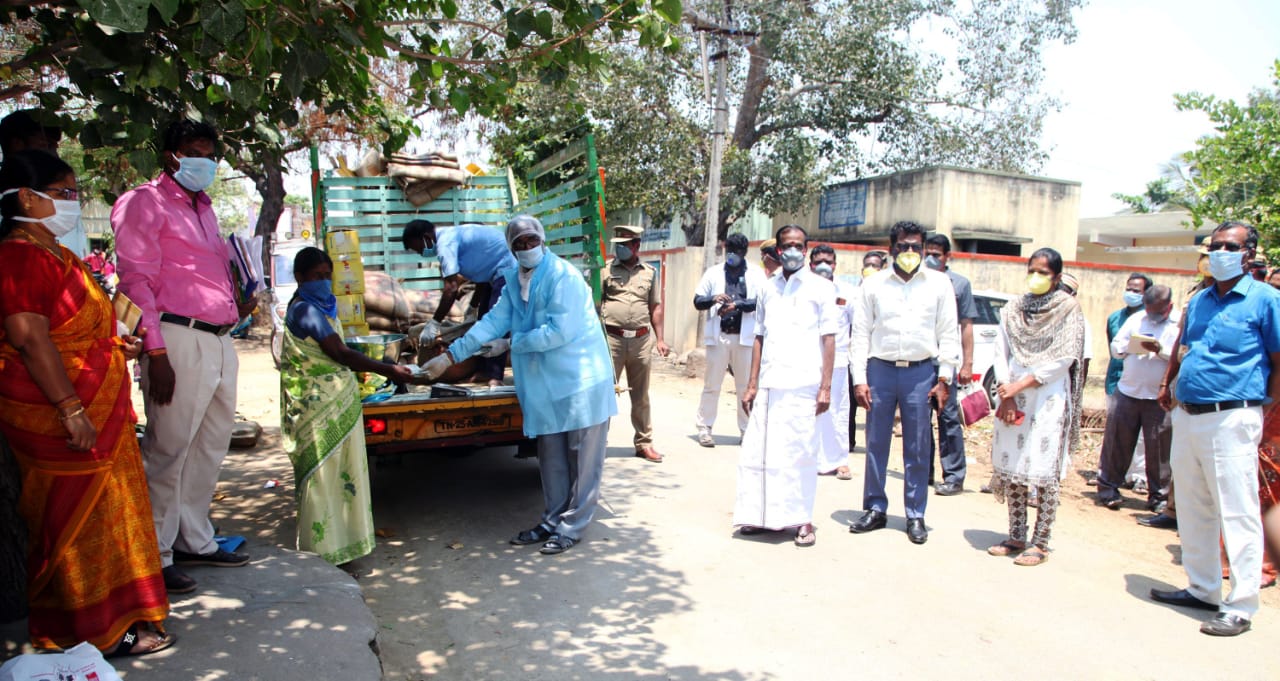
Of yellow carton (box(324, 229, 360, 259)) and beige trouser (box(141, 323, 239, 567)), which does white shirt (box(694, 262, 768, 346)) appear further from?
beige trouser (box(141, 323, 239, 567))

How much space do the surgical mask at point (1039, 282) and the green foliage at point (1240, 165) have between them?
4988mm

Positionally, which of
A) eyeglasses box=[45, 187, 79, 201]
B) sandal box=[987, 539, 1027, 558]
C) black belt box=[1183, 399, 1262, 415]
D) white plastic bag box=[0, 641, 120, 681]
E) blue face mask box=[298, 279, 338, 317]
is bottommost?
sandal box=[987, 539, 1027, 558]

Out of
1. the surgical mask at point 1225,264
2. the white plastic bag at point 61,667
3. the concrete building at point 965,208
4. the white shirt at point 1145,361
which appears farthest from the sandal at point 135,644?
the concrete building at point 965,208

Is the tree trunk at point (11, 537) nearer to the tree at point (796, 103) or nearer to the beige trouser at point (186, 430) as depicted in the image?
the beige trouser at point (186, 430)

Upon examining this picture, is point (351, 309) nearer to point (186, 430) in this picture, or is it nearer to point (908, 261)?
point (186, 430)

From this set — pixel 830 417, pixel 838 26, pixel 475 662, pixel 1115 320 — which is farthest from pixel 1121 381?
pixel 838 26

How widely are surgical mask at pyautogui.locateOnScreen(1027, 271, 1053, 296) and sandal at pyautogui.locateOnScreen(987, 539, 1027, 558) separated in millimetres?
1455

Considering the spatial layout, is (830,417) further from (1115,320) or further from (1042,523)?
(1115,320)

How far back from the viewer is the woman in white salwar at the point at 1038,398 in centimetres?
462

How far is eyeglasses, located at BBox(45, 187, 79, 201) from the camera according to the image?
293 centimetres

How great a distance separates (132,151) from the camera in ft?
12.2

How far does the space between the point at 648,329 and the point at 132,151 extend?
4.15 m

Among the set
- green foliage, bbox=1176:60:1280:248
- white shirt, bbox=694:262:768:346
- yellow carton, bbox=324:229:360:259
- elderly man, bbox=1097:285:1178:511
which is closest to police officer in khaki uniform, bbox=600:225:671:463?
white shirt, bbox=694:262:768:346

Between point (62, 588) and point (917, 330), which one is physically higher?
point (917, 330)
